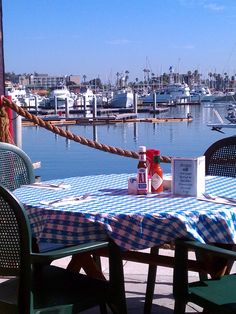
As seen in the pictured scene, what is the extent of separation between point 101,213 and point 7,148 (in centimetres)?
121

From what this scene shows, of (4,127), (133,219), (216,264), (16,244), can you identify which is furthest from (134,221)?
(4,127)

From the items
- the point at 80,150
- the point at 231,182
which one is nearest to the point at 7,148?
the point at 231,182

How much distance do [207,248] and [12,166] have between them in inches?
60.2

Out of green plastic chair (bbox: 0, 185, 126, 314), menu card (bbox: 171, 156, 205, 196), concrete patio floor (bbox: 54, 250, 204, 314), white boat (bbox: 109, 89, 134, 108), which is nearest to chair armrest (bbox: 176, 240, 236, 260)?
green plastic chair (bbox: 0, 185, 126, 314)

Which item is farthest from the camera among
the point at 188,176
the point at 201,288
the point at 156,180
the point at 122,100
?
the point at 122,100

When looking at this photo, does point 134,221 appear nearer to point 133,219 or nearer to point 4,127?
point 133,219

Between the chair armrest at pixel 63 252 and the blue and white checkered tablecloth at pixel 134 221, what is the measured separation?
0.06m

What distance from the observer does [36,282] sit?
99.8 inches

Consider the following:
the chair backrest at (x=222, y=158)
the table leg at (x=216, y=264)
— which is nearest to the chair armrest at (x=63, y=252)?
the table leg at (x=216, y=264)

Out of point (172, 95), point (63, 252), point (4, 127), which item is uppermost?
point (4, 127)

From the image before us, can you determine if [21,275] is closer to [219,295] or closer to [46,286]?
[46,286]

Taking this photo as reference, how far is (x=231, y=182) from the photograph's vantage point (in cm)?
307

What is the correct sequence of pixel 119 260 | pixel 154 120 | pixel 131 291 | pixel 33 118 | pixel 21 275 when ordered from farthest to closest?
pixel 154 120 → pixel 33 118 → pixel 131 291 → pixel 119 260 → pixel 21 275

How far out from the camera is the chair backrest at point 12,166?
3.40 metres
